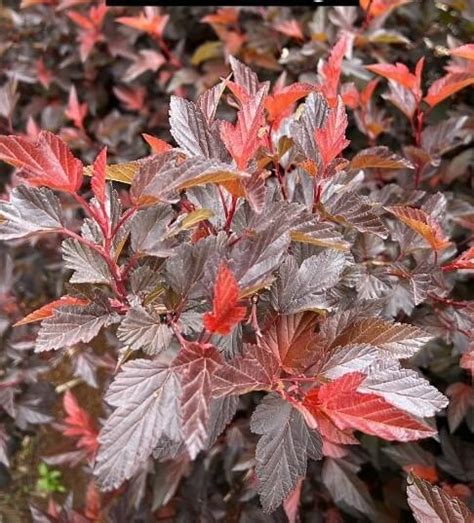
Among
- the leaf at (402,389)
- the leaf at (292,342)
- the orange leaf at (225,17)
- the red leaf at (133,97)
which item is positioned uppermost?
the leaf at (402,389)

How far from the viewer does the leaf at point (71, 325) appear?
716 millimetres

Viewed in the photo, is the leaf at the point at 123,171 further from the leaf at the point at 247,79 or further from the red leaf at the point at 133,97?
the red leaf at the point at 133,97

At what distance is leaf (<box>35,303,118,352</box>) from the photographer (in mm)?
716

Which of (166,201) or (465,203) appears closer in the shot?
(166,201)

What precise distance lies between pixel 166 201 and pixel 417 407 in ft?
1.05

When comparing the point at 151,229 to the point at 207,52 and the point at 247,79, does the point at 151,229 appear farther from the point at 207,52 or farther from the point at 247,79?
the point at 207,52

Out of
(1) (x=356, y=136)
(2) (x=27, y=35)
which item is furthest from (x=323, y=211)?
(2) (x=27, y=35)

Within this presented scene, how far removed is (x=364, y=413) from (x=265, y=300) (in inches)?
8.8

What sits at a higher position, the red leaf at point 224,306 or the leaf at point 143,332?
the red leaf at point 224,306

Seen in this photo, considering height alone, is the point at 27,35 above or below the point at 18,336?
above

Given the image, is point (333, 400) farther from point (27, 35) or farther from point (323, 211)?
point (27, 35)

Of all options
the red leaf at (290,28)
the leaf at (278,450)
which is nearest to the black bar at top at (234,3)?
the red leaf at (290,28)

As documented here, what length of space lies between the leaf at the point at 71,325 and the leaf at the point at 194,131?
209 mm

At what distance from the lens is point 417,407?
26.3 inches
